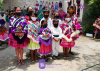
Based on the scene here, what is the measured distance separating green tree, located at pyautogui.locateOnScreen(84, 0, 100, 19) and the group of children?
13.7ft

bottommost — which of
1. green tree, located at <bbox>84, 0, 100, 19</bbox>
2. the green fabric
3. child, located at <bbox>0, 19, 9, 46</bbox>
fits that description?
the green fabric

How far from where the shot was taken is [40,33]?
346cm

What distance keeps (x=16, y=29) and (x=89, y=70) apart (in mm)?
2512

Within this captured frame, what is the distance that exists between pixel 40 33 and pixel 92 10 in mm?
5655

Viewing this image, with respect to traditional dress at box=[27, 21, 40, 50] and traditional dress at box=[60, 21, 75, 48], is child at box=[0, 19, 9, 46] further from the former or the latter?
traditional dress at box=[60, 21, 75, 48]

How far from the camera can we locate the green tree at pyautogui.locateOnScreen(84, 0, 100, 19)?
716 centimetres

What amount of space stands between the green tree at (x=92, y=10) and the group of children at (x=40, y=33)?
418cm

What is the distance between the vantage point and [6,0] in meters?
6.22

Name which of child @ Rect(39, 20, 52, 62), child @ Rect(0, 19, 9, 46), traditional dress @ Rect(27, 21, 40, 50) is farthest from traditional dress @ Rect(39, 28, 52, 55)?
child @ Rect(0, 19, 9, 46)

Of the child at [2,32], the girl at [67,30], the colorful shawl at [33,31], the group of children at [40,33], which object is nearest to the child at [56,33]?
the group of children at [40,33]

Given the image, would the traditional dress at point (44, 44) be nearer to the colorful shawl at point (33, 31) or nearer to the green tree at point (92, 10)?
the colorful shawl at point (33, 31)

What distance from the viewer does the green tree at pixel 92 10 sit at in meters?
7.16

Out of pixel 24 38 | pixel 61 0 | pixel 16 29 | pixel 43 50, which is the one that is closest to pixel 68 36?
pixel 43 50

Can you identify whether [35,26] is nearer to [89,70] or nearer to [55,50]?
[55,50]
